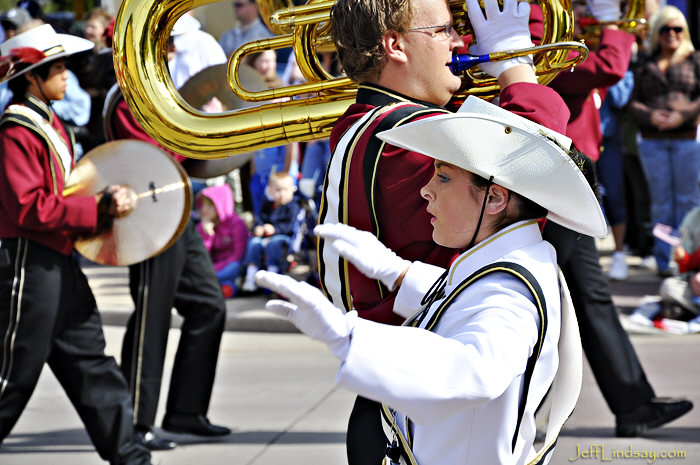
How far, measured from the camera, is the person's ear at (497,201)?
200 centimetres

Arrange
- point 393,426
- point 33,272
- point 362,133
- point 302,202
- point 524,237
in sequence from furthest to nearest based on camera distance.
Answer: point 302,202 < point 33,272 < point 362,133 < point 393,426 < point 524,237

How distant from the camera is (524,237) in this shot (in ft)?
6.55

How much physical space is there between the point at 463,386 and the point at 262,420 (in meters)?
3.66

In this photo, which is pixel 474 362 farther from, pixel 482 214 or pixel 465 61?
pixel 465 61

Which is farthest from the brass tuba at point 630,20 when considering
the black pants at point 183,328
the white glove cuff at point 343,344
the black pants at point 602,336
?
the white glove cuff at point 343,344

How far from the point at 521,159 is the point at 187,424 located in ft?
10.7

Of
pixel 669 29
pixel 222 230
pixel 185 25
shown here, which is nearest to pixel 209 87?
pixel 185 25

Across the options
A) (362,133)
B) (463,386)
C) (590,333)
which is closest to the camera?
(463,386)

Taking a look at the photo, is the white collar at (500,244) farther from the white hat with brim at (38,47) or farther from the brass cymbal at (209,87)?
the white hat with brim at (38,47)

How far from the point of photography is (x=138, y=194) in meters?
4.25

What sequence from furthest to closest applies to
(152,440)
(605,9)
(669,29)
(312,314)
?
(669,29) < (152,440) < (605,9) < (312,314)

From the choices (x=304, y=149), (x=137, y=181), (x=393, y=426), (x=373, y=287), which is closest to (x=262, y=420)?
(x=137, y=181)

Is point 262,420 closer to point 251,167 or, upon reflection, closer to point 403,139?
point 403,139

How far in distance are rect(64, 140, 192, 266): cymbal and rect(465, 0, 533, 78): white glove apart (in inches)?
75.7
